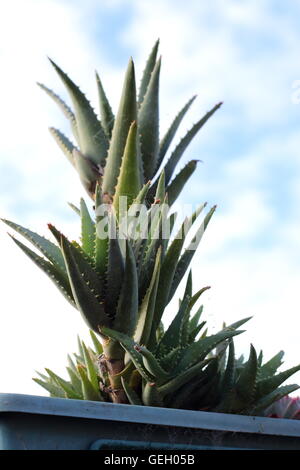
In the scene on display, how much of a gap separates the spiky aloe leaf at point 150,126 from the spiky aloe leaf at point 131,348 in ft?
Result: 1.26

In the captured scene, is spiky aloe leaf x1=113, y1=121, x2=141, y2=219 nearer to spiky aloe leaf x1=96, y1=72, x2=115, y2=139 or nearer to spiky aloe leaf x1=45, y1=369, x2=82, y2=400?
spiky aloe leaf x1=96, y1=72, x2=115, y2=139

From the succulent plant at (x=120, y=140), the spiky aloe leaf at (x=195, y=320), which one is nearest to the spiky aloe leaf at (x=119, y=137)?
the succulent plant at (x=120, y=140)

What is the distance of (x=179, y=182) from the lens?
1279 millimetres

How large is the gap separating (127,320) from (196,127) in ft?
1.57

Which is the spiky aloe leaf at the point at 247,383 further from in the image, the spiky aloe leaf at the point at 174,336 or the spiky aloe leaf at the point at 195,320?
the spiky aloe leaf at the point at 195,320

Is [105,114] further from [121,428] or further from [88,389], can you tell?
[121,428]

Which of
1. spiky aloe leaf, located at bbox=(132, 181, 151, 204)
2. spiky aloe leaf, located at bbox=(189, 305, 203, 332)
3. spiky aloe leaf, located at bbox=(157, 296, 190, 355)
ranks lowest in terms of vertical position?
spiky aloe leaf, located at bbox=(157, 296, 190, 355)

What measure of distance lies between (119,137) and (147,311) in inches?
14.2

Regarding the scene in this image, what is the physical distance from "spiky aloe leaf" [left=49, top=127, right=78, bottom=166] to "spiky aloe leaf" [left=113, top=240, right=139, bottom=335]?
0.41 m

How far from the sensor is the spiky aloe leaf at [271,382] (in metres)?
1.09


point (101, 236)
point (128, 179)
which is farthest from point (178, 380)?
point (128, 179)

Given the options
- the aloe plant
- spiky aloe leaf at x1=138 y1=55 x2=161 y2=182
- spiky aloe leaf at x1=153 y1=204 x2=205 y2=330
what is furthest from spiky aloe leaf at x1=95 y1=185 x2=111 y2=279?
spiky aloe leaf at x1=138 y1=55 x2=161 y2=182

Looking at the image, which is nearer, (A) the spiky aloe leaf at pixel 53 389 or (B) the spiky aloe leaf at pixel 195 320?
(A) the spiky aloe leaf at pixel 53 389

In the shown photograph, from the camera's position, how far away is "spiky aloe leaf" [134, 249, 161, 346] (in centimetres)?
106
